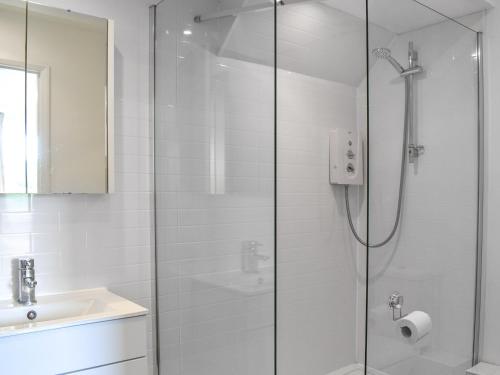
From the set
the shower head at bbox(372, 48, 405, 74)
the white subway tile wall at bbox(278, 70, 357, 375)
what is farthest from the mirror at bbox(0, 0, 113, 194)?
the shower head at bbox(372, 48, 405, 74)

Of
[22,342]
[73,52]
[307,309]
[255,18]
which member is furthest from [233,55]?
[22,342]

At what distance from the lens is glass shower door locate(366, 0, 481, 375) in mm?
1598

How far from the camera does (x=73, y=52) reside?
6.61ft

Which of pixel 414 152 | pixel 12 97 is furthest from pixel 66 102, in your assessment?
pixel 414 152

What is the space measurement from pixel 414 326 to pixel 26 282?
1.59 meters

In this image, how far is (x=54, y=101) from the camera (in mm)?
1969

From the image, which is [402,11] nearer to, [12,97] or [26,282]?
[12,97]

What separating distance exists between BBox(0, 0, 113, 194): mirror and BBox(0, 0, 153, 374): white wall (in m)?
0.09

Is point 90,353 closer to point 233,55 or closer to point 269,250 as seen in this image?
point 269,250

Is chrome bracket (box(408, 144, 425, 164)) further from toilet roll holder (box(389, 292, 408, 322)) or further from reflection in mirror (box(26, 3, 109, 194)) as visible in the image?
reflection in mirror (box(26, 3, 109, 194))

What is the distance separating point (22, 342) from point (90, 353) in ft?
0.83

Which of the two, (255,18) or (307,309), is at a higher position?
(255,18)

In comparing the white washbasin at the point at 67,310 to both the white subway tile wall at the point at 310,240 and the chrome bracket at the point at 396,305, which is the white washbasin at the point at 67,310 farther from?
the chrome bracket at the point at 396,305

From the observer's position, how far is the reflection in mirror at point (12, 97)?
1.85m
